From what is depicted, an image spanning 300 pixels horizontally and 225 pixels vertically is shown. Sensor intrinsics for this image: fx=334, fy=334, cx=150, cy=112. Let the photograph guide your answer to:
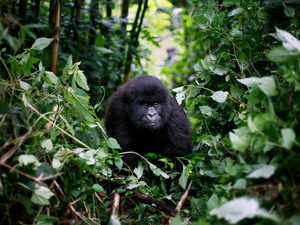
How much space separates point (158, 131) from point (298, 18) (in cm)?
174

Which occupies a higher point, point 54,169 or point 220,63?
point 220,63

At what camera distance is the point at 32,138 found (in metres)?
1.96

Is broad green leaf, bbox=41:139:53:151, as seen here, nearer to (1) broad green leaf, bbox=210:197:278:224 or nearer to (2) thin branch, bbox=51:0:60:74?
(1) broad green leaf, bbox=210:197:278:224

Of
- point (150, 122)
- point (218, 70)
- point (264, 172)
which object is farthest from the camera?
point (150, 122)

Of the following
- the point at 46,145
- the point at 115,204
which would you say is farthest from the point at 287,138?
the point at 46,145

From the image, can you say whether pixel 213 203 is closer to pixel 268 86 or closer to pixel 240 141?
pixel 240 141

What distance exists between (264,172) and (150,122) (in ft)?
6.79

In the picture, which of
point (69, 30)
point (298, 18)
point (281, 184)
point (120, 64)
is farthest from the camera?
point (120, 64)

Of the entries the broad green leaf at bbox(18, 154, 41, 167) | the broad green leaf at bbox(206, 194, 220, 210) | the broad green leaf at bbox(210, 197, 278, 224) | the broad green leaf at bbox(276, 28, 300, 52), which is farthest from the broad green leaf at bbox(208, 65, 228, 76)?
the broad green leaf at bbox(18, 154, 41, 167)

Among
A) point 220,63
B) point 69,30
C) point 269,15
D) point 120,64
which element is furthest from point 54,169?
point 120,64

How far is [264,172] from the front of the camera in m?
1.53

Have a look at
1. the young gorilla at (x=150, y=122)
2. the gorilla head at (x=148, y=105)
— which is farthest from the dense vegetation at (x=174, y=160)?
the gorilla head at (x=148, y=105)

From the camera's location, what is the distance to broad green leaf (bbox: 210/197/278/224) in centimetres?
137

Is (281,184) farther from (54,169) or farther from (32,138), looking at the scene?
(32,138)
